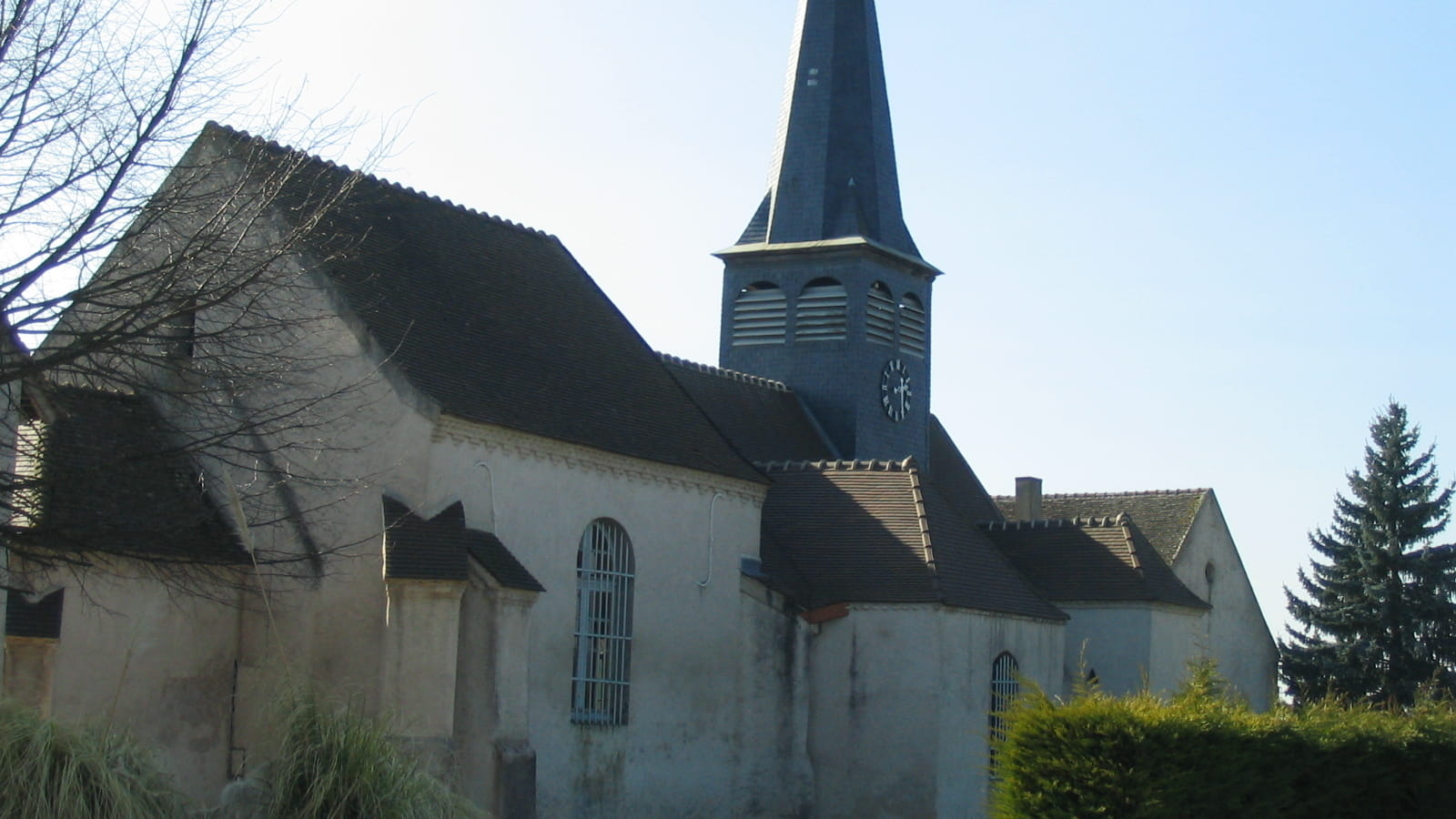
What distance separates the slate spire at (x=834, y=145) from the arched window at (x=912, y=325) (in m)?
1.18

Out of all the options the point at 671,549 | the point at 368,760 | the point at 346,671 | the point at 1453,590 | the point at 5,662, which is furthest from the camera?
the point at 1453,590

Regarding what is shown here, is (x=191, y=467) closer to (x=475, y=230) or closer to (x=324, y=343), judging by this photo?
(x=324, y=343)

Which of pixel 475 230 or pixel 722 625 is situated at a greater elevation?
pixel 475 230

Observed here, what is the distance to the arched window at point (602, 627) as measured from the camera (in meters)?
23.3

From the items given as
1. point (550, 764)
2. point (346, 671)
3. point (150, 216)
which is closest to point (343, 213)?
point (346, 671)

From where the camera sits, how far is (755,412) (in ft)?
110

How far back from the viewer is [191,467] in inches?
822

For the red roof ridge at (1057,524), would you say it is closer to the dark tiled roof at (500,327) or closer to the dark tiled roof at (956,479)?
the dark tiled roof at (956,479)

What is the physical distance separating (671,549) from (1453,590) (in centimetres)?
2661

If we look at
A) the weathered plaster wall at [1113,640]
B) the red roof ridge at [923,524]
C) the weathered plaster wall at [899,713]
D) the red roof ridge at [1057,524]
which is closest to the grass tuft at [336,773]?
the weathered plaster wall at [899,713]

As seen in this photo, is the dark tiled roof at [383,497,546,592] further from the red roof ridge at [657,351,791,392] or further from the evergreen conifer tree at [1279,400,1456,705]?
the evergreen conifer tree at [1279,400,1456,705]

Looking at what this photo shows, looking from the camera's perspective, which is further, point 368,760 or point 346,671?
point 346,671

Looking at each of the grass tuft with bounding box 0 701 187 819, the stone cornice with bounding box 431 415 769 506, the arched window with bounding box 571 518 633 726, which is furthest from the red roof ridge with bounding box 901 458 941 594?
the grass tuft with bounding box 0 701 187 819

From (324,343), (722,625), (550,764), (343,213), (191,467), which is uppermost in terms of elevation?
(343,213)
